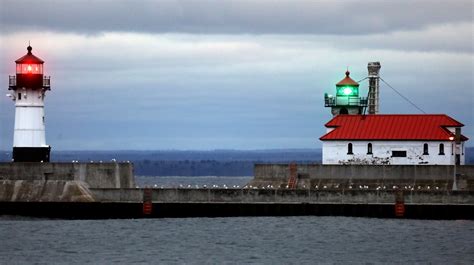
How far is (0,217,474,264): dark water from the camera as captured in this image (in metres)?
59.7

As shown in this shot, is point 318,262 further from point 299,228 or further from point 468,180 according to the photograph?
point 468,180

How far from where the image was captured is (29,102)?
78.1 metres

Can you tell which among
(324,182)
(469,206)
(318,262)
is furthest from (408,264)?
(324,182)

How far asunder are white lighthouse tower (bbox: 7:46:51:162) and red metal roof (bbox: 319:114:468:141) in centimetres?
1572

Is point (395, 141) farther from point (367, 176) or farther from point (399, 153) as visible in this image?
point (367, 176)

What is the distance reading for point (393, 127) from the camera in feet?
264

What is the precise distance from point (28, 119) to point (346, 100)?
2249cm

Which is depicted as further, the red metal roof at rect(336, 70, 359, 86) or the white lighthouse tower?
the red metal roof at rect(336, 70, 359, 86)

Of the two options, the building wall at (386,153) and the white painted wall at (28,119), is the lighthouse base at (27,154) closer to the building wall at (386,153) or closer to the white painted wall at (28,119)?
the white painted wall at (28,119)

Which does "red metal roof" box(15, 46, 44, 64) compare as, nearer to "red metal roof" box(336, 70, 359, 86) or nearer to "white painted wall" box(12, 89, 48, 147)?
"white painted wall" box(12, 89, 48, 147)

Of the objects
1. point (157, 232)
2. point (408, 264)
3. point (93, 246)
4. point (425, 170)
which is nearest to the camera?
point (408, 264)

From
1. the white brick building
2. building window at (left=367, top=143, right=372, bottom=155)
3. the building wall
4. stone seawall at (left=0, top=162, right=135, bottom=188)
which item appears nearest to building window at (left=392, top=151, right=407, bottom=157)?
the white brick building

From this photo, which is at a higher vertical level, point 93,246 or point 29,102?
point 29,102

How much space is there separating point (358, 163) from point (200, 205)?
11.0 metres
